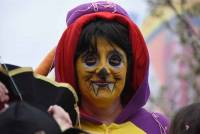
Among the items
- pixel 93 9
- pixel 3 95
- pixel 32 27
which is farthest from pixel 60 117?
pixel 32 27

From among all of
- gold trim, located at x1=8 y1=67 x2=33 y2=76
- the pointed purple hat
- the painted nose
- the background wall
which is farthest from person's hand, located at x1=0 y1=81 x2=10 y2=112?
the pointed purple hat

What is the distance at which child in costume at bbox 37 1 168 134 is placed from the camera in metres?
3.22

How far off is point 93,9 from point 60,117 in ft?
2.75

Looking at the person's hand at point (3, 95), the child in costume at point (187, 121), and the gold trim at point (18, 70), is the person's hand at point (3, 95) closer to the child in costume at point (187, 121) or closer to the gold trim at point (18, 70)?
the gold trim at point (18, 70)

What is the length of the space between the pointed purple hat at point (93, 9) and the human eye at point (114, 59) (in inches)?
8.1

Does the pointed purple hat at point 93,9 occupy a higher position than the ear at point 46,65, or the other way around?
the pointed purple hat at point 93,9

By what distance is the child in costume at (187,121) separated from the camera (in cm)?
277

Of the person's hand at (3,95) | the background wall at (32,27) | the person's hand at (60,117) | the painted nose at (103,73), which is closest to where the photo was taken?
the person's hand at (60,117)

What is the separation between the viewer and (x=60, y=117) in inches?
103

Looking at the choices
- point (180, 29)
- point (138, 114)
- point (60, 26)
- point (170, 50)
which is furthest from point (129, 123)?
point (170, 50)

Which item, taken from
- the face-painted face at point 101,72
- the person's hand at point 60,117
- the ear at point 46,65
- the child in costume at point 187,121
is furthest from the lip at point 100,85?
the person's hand at point 60,117

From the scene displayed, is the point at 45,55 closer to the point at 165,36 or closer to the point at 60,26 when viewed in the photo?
the point at 60,26

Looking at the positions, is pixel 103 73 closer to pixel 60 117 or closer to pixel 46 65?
pixel 46 65

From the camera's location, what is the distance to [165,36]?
1902 cm
